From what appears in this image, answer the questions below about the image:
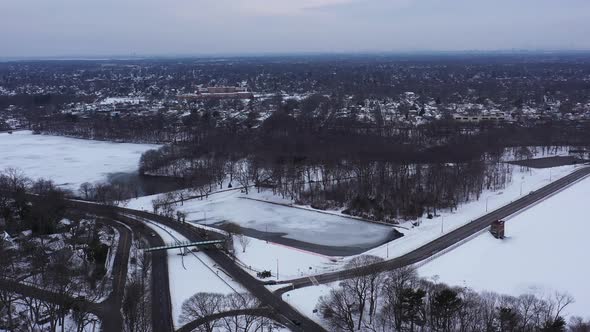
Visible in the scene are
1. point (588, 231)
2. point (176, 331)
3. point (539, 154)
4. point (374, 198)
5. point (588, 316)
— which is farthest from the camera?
point (539, 154)

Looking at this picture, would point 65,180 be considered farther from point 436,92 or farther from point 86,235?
point 436,92

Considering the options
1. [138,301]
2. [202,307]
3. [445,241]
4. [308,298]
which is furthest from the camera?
[445,241]

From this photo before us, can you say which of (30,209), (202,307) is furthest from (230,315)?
(30,209)

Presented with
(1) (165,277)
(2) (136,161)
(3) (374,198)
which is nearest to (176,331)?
(1) (165,277)

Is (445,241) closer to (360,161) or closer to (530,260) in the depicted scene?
(530,260)

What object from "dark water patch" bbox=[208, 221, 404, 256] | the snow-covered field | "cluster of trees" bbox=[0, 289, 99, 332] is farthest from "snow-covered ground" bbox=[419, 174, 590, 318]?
the snow-covered field

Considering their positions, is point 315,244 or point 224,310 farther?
point 315,244
